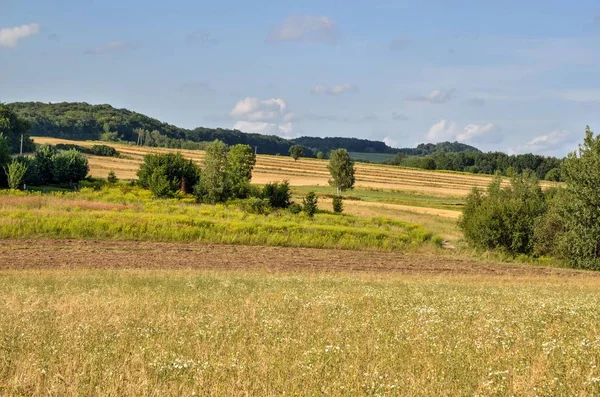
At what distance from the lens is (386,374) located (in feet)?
22.5

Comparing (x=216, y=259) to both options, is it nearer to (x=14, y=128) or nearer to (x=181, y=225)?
(x=181, y=225)

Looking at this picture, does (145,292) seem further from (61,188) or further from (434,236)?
(61,188)

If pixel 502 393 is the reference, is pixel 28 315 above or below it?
below

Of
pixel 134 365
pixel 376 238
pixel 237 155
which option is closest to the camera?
pixel 134 365

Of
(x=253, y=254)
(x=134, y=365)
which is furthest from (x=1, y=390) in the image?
(x=253, y=254)

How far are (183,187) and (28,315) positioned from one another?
6007 centimetres

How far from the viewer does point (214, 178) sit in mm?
64500

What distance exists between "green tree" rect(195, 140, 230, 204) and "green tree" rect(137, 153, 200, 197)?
4.26 metres

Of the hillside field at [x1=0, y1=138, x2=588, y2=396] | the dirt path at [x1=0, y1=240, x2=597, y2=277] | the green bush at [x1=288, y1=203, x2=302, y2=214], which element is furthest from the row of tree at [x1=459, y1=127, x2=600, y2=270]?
the hillside field at [x1=0, y1=138, x2=588, y2=396]

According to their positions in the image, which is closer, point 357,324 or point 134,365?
point 134,365

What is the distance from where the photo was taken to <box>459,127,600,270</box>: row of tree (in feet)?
154

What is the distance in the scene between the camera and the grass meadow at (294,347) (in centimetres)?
654

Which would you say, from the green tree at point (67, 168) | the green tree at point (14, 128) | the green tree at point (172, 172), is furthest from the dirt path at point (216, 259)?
the green tree at point (14, 128)

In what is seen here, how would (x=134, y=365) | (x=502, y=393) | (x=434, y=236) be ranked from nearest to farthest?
1. (x=502, y=393)
2. (x=134, y=365)
3. (x=434, y=236)
